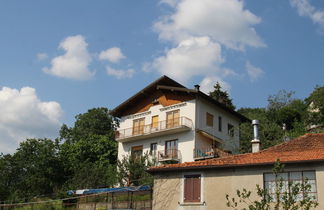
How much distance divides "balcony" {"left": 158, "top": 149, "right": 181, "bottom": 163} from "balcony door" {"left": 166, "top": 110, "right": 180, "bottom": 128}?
2.49 meters

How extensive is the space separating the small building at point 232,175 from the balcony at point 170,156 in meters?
14.6

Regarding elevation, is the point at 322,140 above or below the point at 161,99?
below

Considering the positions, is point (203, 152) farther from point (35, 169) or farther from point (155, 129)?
point (35, 169)

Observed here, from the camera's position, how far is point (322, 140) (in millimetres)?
20953

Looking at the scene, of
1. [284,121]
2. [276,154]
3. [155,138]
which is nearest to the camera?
[276,154]

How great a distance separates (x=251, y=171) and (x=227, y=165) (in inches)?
46.4

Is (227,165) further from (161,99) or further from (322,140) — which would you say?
(161,99)

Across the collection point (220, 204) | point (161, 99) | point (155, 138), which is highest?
point (161, 99)

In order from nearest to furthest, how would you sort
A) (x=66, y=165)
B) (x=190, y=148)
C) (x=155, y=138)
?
(x=190, y=148) → (x=155, y=138) → (x=66, y=165)

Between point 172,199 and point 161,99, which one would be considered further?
point 161,99

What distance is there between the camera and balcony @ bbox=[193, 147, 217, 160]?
114 ft

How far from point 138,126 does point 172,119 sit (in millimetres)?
4504

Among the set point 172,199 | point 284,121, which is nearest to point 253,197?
point 172,199

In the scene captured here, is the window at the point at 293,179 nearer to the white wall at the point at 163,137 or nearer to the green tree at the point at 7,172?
the white wall at the point at 163,137
